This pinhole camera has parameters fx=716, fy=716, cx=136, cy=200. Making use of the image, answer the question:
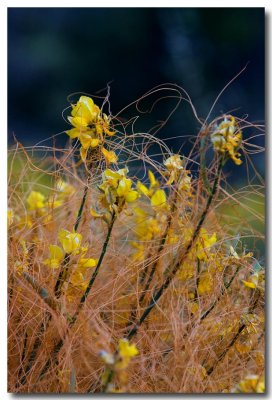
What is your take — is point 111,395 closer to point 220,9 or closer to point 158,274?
point 158,274

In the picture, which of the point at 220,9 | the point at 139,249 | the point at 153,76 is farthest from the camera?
the point at 153,76

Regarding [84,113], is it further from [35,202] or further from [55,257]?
[35,202]

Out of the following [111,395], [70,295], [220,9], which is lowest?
[111,395]

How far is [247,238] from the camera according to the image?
49.1 inches

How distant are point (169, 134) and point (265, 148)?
0.45m

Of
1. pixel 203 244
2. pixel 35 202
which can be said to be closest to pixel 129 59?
pixel 35 202

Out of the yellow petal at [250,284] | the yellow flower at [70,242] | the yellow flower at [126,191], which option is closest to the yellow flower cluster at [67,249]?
the yellow flower at [70,242]

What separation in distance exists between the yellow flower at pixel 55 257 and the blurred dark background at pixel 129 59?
387 mm

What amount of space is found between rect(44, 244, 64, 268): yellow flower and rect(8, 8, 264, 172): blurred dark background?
39cm

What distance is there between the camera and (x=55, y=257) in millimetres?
1100

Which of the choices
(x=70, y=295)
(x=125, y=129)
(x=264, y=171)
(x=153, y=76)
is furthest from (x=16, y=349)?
(x=153, y=76)

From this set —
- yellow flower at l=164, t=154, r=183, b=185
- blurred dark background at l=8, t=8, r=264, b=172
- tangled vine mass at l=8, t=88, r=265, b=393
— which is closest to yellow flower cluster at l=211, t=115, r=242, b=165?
tangled vine mass at l=8, t=88, r=265, b=393

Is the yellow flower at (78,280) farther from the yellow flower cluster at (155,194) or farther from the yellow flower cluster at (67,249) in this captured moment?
the yellow flower cluster at (155,194)

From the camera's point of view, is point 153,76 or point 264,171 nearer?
point 264,171
